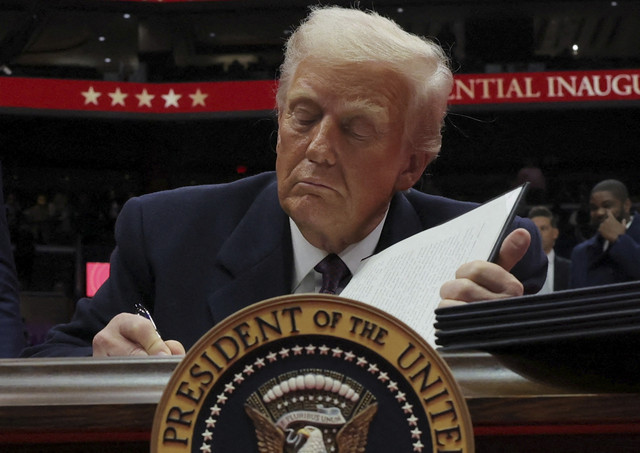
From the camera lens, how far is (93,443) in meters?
Result: 0.49

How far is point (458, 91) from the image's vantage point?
8.52 m

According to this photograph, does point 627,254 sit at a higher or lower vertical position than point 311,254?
higher

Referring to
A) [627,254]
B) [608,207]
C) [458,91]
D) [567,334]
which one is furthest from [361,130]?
[458,91]

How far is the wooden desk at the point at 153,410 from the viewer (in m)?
0.47

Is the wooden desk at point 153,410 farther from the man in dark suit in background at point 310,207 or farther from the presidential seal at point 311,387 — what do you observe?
the man in dark suit in background at point 310,207

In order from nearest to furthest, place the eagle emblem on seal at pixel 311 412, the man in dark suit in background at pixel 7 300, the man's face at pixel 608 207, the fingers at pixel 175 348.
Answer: the eagle emblem on seal at pixel 311 412
the fingers at pixel 175 348
the man in dark suit in background at pixel 7 300
the man's face at pixel 608 207

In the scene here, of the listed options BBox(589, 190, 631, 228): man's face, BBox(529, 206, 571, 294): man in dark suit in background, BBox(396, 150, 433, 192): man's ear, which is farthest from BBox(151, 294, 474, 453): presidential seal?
BBox(529, 206, 571, 294): man in dark suit in background

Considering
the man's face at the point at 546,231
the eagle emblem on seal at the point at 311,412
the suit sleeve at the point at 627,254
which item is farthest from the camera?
the man's face at the point at 546,231

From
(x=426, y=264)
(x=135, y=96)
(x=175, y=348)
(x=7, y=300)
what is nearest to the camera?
(x=175, y=348)

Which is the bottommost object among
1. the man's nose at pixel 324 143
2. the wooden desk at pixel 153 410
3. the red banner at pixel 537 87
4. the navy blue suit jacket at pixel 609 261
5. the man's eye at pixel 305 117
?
the wooden desk at pixel 153 410

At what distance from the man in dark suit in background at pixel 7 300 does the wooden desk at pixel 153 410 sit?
129cm

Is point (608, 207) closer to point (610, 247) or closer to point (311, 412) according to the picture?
point (610, 247)

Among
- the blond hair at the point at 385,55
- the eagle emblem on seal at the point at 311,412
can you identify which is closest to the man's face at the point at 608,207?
the blond hair at the point at 385,55

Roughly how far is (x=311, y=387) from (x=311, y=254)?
0.76 meters
